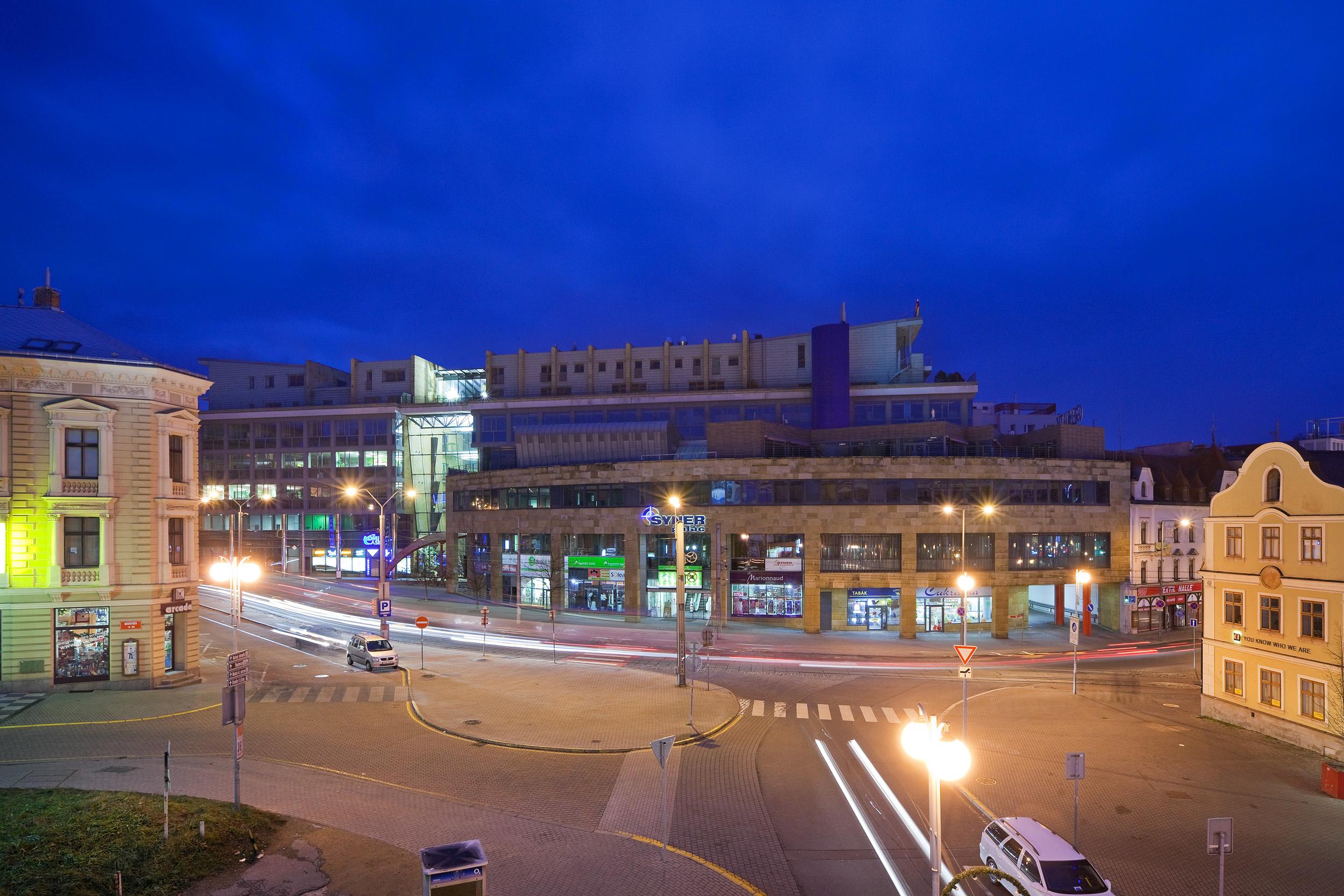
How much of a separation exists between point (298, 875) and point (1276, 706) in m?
28.5

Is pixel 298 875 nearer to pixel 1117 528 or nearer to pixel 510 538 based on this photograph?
pixel 510 538

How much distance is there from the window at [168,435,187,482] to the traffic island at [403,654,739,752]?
464 inches

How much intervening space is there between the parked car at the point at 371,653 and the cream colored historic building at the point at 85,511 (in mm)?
6246

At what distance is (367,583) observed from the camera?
7356 centimetres

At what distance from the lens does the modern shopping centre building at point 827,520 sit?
4662cm

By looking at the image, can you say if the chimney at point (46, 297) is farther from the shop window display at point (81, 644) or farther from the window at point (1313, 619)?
the window at point (1313, 619)

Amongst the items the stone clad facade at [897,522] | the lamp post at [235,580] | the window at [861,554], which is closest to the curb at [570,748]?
the lamp post at [235,580]

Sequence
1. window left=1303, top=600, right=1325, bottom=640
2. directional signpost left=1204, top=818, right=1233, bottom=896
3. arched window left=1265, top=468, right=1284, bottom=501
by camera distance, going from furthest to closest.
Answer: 1. arched window left=1265, top=468, right=1284, bottom=501
2. window left=1303, top=600, right=1325, bottom=640
3. directional signpost left=1204, top=818, right=1233, bottom=896

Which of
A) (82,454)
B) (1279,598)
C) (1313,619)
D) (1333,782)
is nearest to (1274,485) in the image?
(1279,598)

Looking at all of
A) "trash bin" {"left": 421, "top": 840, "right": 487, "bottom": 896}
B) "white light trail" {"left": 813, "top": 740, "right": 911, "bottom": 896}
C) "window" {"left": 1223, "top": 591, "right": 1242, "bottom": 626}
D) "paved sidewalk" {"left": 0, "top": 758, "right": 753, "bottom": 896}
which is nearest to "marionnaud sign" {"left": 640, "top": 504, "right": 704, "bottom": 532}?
"white light trail" {"left": 813, "top": 740, "right": 911, "bottom": 896}

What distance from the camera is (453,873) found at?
1036 centimetres

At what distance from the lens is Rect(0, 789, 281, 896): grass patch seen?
12.8m

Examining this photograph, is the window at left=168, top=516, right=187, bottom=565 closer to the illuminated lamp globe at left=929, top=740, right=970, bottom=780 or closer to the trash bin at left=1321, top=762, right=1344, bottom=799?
the illuminated lamp globe at left=929, top=740, right=970, bottom=780

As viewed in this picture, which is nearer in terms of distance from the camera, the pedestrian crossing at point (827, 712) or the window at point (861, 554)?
the pedestrian crossing at point (827, 712)
